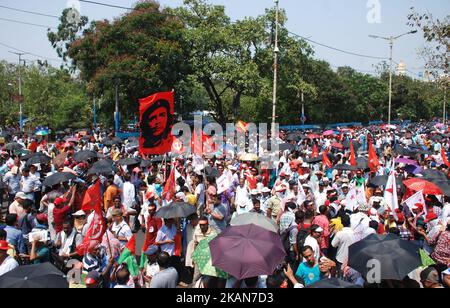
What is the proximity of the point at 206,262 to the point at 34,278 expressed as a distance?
1.85m

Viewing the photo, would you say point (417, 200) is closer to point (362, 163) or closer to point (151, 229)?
point (151, 229)

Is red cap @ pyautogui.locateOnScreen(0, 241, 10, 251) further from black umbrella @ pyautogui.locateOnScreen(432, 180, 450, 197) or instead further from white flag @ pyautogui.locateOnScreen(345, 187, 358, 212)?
black umbrella @ pyautogui.locateOnScreen(432, 180, 450, 197)

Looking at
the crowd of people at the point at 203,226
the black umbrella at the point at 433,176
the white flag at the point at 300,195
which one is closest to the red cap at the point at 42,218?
the crowd of people at the point at 203,226

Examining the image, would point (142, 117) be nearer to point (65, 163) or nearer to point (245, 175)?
point (245, 175)

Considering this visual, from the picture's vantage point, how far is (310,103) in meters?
45.2

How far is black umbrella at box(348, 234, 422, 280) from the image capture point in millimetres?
4745

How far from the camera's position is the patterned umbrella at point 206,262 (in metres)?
5.04

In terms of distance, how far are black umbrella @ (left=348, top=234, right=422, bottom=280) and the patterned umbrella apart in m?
1.47

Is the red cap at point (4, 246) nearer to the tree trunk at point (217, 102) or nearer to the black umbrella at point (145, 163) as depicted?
the black umbrella at point (145, 163)

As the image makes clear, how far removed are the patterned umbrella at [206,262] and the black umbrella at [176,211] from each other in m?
1.36
